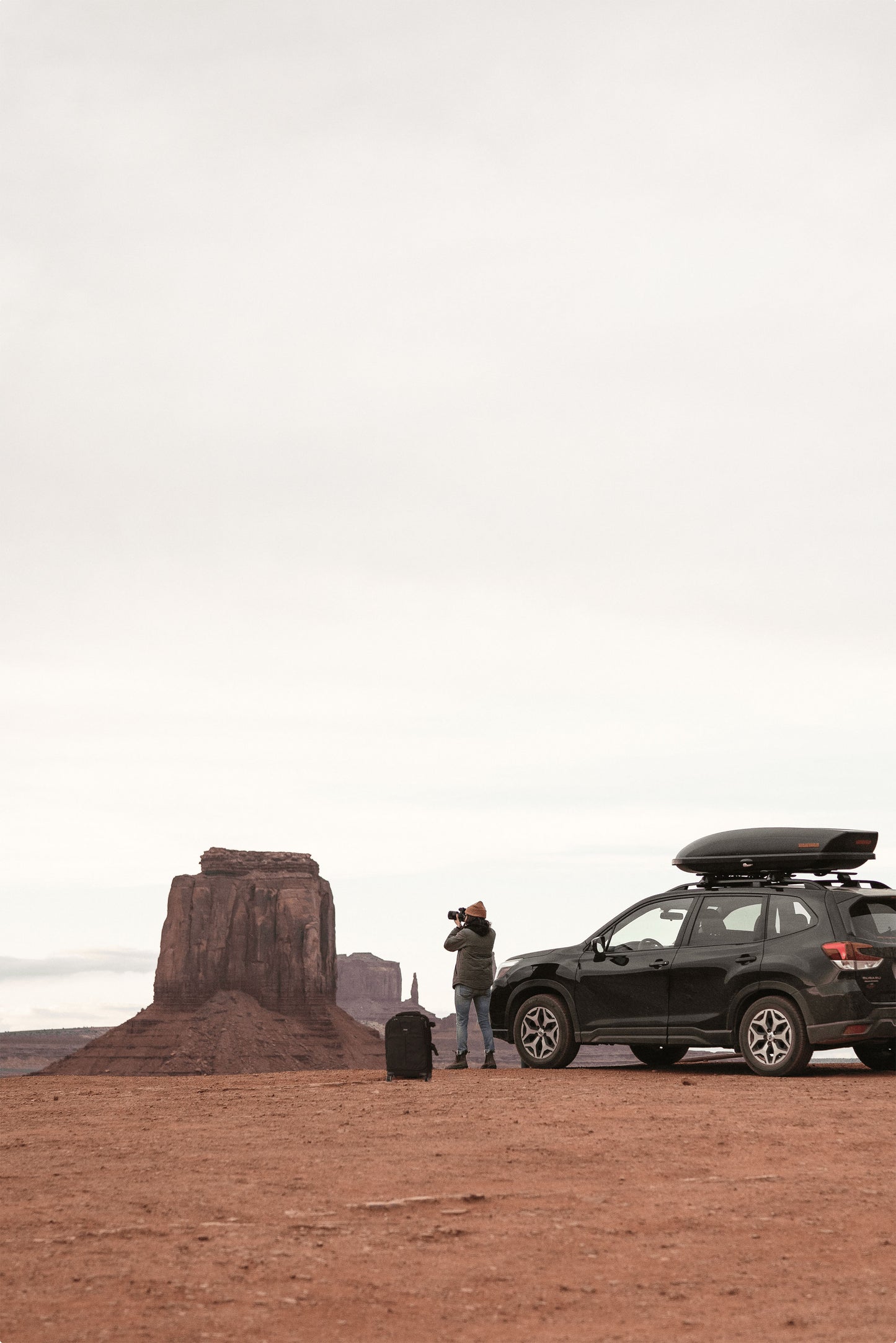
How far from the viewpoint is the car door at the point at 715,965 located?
43.9 ft

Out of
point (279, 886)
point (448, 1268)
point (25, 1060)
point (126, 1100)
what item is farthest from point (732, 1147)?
point (25, 1060)

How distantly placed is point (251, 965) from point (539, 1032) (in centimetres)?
12658

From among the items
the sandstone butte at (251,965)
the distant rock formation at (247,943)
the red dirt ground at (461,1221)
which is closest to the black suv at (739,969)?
the red dirt ground at (461,1221)

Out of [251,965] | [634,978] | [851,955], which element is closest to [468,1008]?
[634,978]

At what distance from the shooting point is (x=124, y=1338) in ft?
17.5

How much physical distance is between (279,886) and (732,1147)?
134 metres

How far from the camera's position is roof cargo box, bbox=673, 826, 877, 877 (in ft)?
45.5

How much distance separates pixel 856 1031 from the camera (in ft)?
41.5

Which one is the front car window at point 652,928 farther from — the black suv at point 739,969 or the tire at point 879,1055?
the tire at point 879,1055

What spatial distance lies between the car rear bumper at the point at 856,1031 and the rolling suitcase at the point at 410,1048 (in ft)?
12.5

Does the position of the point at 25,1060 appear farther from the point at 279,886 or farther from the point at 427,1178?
the point at 427,1178

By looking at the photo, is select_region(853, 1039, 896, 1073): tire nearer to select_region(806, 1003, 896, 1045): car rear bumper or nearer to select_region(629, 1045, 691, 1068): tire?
select_region(806, 1003, 896, 1045): car rear bumper

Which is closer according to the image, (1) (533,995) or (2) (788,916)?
(2) (788,916)

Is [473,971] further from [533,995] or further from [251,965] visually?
[251,965]
